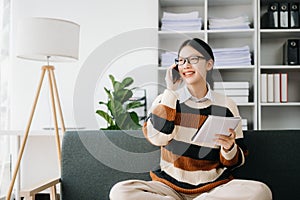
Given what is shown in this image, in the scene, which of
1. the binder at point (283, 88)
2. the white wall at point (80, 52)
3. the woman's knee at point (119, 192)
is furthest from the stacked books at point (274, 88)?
the woman's knee at point (119, 192)

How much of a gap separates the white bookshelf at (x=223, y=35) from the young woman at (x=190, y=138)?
1.43 meters

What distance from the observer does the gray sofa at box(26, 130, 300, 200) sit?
7.53ft

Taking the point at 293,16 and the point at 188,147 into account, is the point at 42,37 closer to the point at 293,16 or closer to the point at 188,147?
the point at 188,147

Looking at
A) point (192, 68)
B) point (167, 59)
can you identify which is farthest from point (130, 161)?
point (167, 59)

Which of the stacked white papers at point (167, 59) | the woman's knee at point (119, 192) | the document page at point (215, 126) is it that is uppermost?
the stacked white papers at point (167, 59)

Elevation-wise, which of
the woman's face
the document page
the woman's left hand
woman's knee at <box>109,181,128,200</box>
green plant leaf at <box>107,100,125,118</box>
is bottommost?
woman's knee at <box>109,181,128,200</box>

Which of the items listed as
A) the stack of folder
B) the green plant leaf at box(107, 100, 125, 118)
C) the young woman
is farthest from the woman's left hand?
the stack of folder

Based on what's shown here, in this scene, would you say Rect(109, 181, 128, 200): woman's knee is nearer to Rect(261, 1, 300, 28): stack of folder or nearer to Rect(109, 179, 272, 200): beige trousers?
Rect(109, 179, 272, 200): beige trousers

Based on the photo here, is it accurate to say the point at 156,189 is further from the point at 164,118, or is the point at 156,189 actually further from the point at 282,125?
the point at 282,125

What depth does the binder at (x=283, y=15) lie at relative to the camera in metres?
3.64

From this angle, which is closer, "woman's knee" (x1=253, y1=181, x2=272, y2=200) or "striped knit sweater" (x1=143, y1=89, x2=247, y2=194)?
"woman's knee" (x1=253, y1=181, x2=272, y2=200)

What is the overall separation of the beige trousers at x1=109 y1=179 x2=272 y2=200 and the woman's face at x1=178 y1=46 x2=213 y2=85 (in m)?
0.50

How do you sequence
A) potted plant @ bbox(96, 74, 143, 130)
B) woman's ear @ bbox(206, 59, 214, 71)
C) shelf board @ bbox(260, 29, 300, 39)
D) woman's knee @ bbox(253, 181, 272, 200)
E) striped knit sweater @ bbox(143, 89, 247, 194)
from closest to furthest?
1. woman's knee @ bbox(253, 181, 272, 200)
2. striped knit sweater @ bbox(143, 89, 247, 194)
3. woman's ear @ bbox(206, 59, 214, 71)
4. potted plant @ bbox(96, 74, 143, 130)
5. shelf board @ bbox(260, 29, 300, 39)

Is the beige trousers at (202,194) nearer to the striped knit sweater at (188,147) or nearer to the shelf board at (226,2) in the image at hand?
the striped knit sweater at (188,147)
